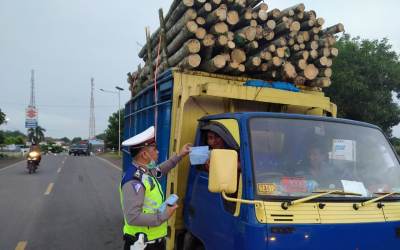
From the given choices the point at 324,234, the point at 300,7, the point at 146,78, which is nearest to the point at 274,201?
the point at 324,234

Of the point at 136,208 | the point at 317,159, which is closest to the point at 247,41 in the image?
the point at 317,159

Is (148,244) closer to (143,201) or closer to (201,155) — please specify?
(143,201)

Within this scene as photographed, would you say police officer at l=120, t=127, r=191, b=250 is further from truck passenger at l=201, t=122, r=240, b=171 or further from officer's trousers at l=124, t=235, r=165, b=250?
truck passenger at l=201, t=122, r=240, b=171

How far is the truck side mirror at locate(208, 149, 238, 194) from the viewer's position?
2975mm

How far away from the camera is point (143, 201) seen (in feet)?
10.6

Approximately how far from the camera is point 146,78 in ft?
22.9

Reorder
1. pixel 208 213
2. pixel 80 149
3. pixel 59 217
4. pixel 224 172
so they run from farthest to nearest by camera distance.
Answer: pixel 80 149, pixel 59 217, pixel 208 213, pixel 224 172

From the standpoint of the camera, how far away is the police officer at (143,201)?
3.18 metres

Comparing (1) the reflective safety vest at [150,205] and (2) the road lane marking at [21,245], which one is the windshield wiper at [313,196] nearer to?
(1) the reflective safety vest at [150,205]

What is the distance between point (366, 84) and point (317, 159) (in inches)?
600

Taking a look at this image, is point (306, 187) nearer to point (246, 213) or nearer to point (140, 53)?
point (246, 213)

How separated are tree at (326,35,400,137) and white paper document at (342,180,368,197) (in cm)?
1409

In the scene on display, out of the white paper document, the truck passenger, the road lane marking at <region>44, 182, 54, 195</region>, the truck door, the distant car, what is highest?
the distant car

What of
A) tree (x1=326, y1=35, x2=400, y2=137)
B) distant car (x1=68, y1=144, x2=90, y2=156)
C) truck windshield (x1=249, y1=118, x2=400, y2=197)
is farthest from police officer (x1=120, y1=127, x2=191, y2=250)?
distant car (x1=68, y1=144, x2=90, y2=156)
